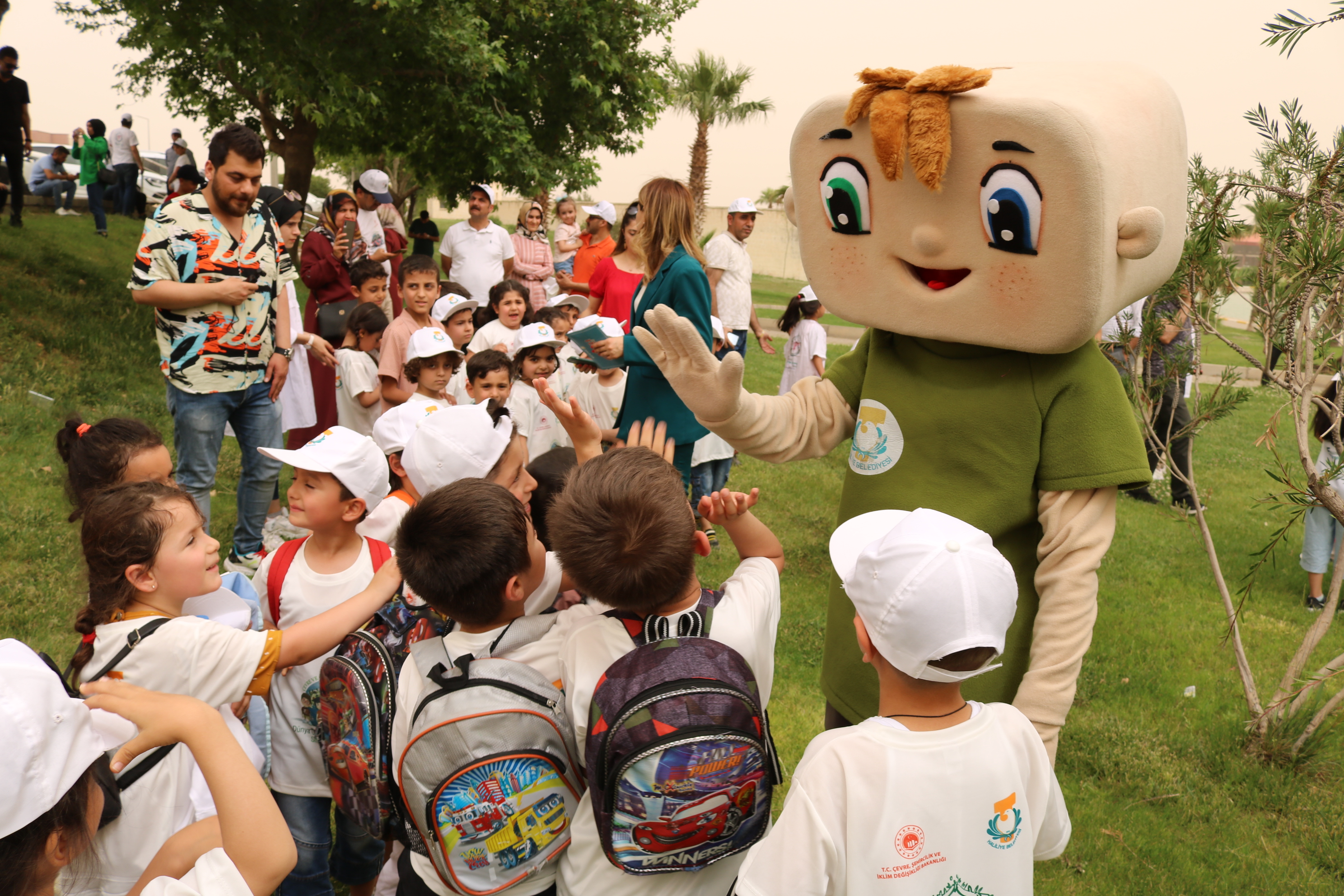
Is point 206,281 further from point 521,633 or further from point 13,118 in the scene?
point 13,118

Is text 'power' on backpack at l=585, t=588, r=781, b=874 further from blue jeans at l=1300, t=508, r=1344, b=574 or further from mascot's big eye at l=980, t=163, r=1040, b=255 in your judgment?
blue jeans at l=1300, t=508, r=1344, b=574

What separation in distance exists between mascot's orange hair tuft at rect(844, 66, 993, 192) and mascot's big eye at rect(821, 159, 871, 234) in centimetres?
11

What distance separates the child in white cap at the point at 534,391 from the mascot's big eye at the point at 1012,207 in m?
3.21

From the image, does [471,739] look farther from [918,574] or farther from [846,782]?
[918,574]

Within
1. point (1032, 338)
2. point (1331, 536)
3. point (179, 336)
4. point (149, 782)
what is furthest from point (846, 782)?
point (1331, 536)

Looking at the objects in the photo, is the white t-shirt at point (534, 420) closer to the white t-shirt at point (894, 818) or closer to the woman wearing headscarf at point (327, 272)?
the woman wearing headscarf at point (327, 272)

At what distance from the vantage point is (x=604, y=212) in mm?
9312

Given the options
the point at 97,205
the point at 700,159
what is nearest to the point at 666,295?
the point at 97,205

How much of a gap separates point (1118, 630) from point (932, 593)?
4.60 meters

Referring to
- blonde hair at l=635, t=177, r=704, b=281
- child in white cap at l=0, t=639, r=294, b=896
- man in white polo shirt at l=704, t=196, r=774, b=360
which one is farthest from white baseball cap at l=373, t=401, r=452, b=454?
man in white polo shirt at l=704, t=196, r=774, b=360

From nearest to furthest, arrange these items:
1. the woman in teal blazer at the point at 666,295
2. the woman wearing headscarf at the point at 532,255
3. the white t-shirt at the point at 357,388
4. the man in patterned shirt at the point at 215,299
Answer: the woman in teal blazer at the point at 666,295
the man in patterned shirt at the point at 215,299
the white t-shirt at the point at 357,388
the woman wearing headscarf at the point at 532,255

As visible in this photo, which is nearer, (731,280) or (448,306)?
(448,306)

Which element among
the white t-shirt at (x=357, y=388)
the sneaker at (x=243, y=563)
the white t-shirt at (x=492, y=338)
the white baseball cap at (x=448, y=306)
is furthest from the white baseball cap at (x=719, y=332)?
the sneaker at (x=243, y=563)

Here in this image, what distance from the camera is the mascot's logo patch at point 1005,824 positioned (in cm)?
167
